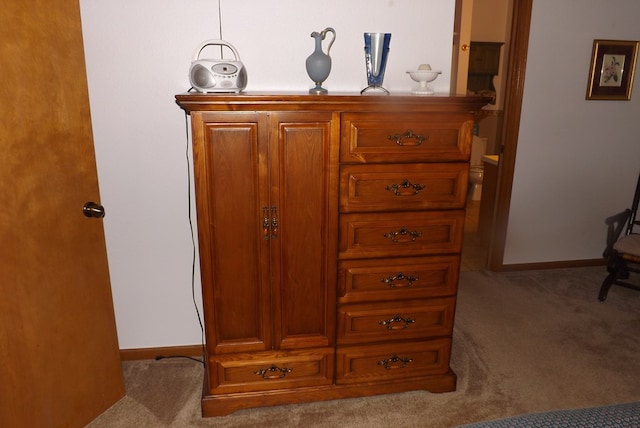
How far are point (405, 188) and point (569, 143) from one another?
240 centimetres

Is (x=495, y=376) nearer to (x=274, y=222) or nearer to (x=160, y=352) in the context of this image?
(x=274, y=222)

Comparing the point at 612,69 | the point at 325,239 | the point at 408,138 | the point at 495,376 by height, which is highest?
the point at 612,69

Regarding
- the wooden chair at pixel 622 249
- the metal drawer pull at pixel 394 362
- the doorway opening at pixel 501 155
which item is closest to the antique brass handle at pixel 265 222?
the metal drawer pull at pixel 394 362

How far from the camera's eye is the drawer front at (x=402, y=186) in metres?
2.04

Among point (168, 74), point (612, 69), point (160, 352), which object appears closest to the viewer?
point (168, 74)

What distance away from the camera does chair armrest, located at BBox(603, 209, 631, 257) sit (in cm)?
386

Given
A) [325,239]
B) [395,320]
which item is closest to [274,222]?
[325,239]

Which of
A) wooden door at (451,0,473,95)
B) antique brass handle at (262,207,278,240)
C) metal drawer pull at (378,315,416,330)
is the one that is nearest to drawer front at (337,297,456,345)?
metal drawer pull at (378,315,416,330)

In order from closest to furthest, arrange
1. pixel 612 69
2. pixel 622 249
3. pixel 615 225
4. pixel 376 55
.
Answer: pixel 376 55 → pixel 622 249 → pixel 612 69 → pixel 615 225

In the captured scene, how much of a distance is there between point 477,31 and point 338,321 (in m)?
5.78

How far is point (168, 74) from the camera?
2.30 meters

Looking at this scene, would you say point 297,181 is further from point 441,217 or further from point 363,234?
point 441,217

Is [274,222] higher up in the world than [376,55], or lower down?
lower down

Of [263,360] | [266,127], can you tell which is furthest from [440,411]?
[266,127]
